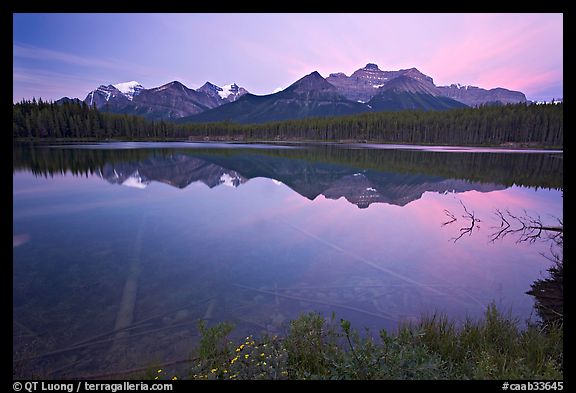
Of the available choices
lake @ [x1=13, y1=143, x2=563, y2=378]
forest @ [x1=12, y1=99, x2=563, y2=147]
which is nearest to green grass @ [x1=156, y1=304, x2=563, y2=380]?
lake @ [x1=13, y1=143, x2=563, y2=378]

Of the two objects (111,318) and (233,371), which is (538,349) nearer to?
(233,371)

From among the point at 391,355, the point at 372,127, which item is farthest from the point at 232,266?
the point at 372,127

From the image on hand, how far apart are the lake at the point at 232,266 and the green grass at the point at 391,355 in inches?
56.8

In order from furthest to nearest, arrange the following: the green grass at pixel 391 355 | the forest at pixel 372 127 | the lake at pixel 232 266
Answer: the forest at pixel 372 127, the lake at pixel 232 266, the green grass at pixel 391 355

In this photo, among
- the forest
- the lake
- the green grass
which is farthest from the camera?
the forest

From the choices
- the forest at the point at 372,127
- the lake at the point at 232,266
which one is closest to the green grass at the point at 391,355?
the lake at the point at 232,266

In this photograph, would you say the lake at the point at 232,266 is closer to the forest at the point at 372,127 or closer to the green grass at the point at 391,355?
the green grass at the point at 391,355

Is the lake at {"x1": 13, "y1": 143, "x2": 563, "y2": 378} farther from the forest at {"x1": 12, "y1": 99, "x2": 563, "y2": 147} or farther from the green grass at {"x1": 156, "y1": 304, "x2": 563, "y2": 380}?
the forest at {"x1": 12, "y1": 99, "x2": 563, "y2": 147}

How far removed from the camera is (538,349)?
5824 mm

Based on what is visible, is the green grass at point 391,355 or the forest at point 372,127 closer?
the green grass at point 391,355

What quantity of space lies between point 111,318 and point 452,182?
3686 centimetres

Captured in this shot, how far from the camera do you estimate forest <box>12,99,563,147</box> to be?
112 metres

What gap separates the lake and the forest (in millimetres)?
108241

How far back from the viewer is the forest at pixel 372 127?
112 metres
